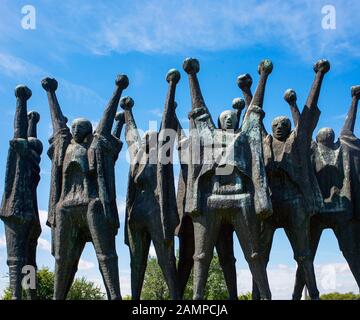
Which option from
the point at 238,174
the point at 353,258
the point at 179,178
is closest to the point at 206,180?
the point at 238,174

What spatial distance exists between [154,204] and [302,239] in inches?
101

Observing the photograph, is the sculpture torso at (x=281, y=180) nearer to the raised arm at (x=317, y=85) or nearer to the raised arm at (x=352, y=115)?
the raised arm at (x=317, y=85)

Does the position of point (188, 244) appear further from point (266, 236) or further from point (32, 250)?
point (32, 250)

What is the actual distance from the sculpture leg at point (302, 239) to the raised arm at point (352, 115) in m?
2.27

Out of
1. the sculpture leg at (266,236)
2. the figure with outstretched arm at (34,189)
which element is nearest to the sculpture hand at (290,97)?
the sculpture leg at (266,236)

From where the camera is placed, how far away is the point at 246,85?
1140cm

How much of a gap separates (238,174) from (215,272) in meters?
20.0

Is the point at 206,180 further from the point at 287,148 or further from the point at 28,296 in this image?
the point at 28,296

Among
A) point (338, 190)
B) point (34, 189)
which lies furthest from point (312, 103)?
point (34, 189)

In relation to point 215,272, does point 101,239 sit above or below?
below

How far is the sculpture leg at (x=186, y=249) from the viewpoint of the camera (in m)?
10.7

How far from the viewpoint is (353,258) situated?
10938 mm

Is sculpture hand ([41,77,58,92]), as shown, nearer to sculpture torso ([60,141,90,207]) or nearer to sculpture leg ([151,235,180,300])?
sculpture torso ([60,141,90,207])

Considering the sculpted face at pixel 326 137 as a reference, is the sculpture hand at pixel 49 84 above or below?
above
